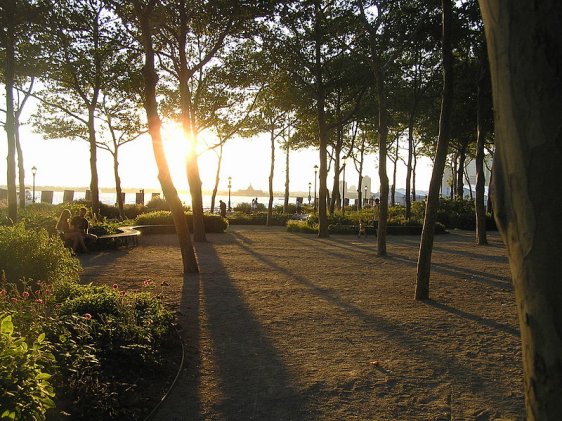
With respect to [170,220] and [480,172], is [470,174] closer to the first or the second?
[480,172]

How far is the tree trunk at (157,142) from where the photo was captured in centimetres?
1019

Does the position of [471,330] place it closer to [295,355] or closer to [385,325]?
[385,325]

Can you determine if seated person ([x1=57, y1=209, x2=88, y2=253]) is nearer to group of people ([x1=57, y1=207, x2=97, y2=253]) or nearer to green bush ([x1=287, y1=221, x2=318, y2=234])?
group of people ([x1=57, y1=207, x2=97, y2=253])

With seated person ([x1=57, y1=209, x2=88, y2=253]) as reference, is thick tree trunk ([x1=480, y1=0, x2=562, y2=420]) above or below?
above

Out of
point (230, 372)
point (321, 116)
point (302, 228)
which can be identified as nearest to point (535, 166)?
point (230, 372)

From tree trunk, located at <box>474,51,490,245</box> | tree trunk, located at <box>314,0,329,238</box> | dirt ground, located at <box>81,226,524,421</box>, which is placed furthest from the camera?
tree trunk, located at <box>314,0,329,238</box>

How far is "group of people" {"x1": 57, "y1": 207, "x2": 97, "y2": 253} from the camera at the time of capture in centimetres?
1388

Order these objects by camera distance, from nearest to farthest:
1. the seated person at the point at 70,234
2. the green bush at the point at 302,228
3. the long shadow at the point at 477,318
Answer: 1. the long shadow at the point at 477,318
2. the seated person at the point at 70,234
3. the green bush at the point at 302,228

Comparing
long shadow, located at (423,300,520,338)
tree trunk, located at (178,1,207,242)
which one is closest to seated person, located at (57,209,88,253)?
tree trunk, located at (178,1,207,242)

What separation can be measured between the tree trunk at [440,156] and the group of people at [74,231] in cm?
966

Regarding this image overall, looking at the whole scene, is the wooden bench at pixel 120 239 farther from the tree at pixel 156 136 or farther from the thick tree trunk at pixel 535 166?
the thick tree trunk at pixel 535 166

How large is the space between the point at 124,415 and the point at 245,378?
1303mm

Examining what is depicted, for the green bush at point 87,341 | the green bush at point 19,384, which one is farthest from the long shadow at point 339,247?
the green bush at point 19,384

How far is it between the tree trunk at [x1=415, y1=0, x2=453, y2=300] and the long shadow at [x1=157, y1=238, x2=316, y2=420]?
294 centimetres
